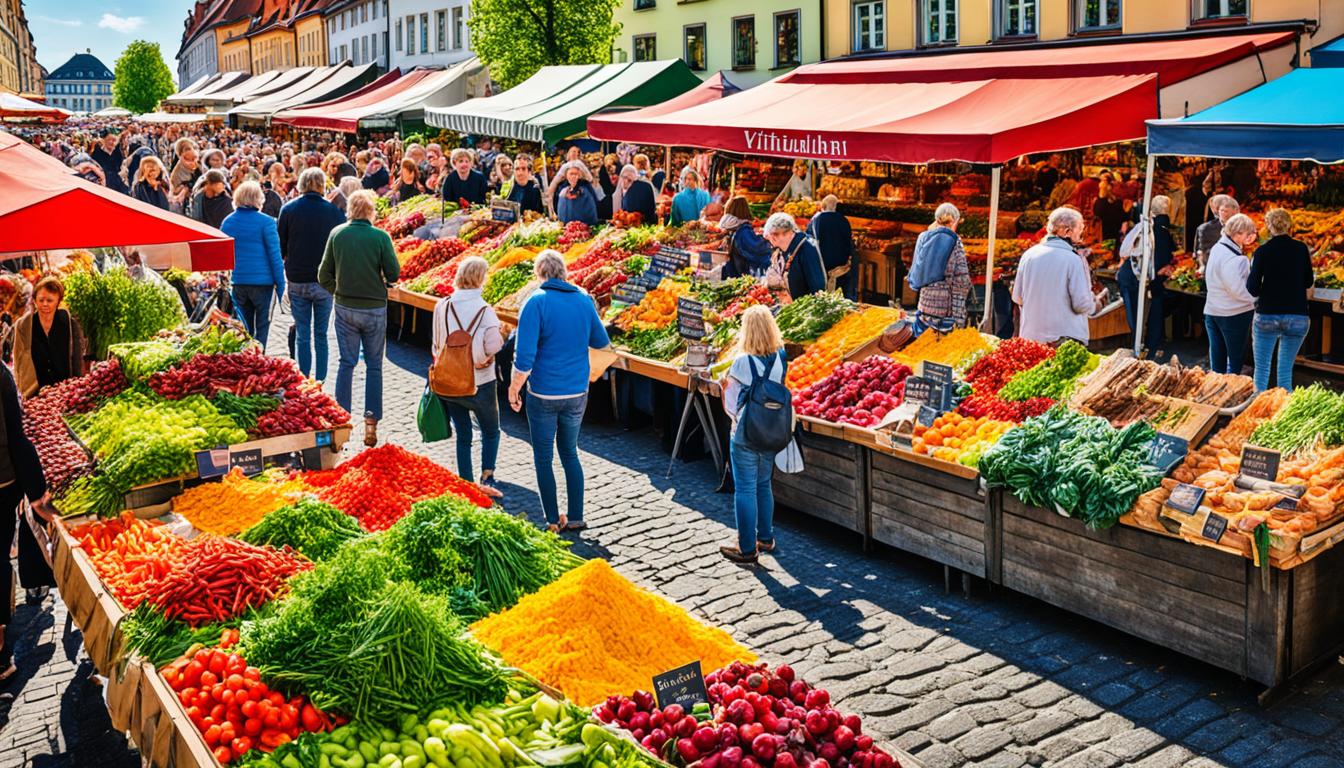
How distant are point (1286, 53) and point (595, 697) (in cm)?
1477

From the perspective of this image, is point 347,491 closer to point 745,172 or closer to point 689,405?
point 689,405

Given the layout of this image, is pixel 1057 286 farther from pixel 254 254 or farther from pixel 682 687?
pixel 254 254

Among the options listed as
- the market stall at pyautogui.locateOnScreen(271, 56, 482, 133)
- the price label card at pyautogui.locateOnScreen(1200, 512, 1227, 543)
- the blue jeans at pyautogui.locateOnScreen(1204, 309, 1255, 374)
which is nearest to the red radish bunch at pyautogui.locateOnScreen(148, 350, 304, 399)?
the price label card at pyautogui.locateOnScreen(1200, 512, 1227, 543)

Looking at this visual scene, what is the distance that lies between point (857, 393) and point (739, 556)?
1494 millimetres

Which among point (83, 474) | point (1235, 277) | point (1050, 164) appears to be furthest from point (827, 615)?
point (1050, 164)

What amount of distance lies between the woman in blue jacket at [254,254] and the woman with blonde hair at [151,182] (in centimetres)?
397

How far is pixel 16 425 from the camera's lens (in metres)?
6.58

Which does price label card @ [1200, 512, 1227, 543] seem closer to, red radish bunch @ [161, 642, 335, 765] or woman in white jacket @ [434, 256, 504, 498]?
red radish bunch @ [161, 642, 335, 765]

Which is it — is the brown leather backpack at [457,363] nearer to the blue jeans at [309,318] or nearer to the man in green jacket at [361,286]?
the man in green jacket at [361,286]

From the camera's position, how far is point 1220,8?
17.9 m

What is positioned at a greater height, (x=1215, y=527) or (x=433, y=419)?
(x=433, y=419)

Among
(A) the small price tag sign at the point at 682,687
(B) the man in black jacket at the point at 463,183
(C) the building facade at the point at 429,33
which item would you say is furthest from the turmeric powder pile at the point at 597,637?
(C) the building facade at the point at 429,33

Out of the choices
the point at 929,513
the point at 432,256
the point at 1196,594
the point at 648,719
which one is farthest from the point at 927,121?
the point at 648,719

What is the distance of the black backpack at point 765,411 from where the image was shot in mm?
7777
